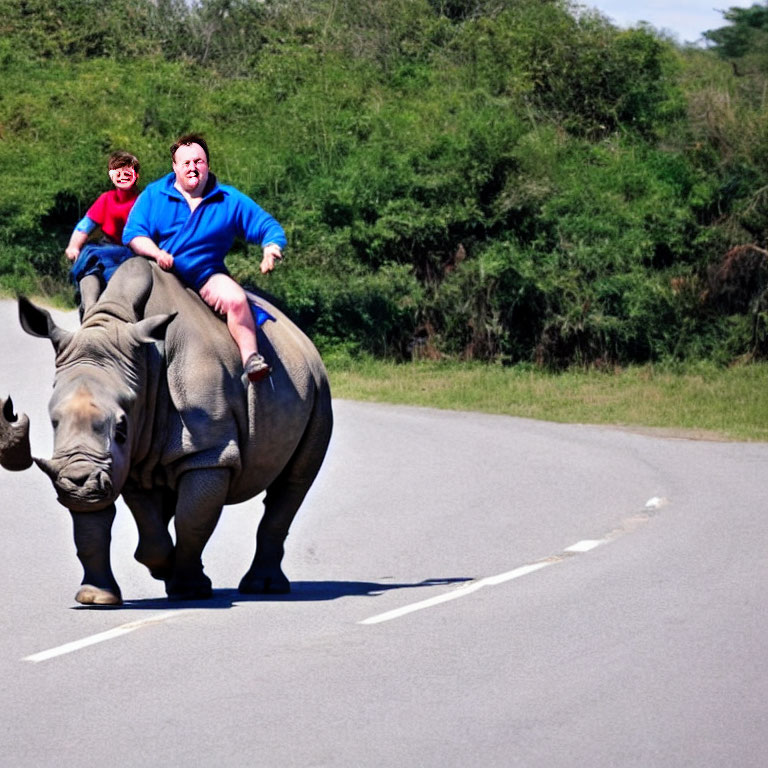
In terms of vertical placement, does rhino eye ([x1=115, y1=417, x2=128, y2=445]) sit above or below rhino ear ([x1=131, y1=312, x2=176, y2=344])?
below

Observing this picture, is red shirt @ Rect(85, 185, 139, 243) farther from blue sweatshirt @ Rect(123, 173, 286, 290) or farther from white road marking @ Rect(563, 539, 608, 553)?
white road marking @ Rect(563, 539, 608, 553)

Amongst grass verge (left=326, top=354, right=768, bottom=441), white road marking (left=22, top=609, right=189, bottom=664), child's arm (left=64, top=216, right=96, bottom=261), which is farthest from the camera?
grass verge (left=326, top=354, right=768, bottom=441)

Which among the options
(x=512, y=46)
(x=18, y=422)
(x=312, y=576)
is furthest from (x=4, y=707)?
(x=512, y=46)

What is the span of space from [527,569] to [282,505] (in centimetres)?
173

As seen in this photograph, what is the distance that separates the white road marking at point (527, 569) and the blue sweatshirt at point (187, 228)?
2.06m

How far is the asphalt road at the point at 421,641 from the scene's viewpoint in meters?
5.96

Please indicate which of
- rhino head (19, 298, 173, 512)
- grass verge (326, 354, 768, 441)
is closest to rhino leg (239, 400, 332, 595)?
rhino head (19, 298, 173, 512)

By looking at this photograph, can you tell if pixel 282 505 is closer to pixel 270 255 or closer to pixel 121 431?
pixel 270 255

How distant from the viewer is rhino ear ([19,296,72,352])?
8656 millimetres

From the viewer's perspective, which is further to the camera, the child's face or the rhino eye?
the child's face

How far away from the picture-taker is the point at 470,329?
1116 inches

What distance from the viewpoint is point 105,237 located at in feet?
32.8

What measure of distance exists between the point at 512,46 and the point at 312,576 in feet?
79.1

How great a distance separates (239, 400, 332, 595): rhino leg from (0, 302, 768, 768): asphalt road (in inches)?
14.9
